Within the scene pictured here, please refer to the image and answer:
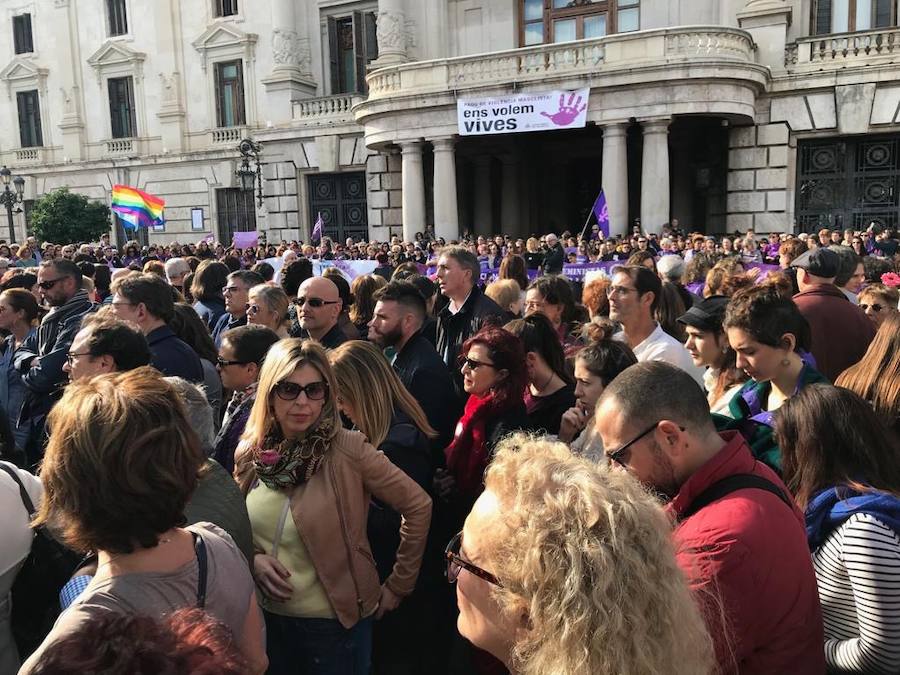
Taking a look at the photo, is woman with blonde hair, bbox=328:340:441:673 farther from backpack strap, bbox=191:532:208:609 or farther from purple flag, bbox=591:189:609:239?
purple flag, bbox=591:189:609:239

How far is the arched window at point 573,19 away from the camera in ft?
69.4

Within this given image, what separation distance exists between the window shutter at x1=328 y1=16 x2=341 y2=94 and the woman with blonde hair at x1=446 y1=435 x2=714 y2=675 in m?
26.7

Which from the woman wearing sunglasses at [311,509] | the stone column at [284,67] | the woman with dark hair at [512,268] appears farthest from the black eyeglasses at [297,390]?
the stone column at [284,67]

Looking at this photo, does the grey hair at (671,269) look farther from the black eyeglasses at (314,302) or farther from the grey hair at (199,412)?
the grey hair at (199,412)

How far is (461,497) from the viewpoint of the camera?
3.48 metres

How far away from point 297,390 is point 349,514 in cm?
50

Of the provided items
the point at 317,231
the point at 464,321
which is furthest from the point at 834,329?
the point at 317,231

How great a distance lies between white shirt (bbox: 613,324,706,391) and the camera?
4.39 meters

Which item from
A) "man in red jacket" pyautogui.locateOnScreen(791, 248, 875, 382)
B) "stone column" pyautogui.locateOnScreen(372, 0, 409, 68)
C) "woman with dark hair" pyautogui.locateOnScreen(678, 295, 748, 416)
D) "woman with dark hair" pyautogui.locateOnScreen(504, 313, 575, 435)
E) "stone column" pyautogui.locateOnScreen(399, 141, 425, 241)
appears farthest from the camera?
"stone column" pyautogui.locateOnScreen(372, 0, 409, 68)

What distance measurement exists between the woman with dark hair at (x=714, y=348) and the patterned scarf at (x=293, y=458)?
2.24m

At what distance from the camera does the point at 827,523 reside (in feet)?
7.29

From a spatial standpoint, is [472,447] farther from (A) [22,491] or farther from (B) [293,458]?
(A) [22,491]

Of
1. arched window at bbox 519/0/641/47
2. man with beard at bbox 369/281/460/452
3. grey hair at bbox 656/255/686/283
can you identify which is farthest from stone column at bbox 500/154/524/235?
man with beard at bbox 369/281/460/452

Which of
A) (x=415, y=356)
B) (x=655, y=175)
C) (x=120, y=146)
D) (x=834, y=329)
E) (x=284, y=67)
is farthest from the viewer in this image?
(x=120, y=146)
